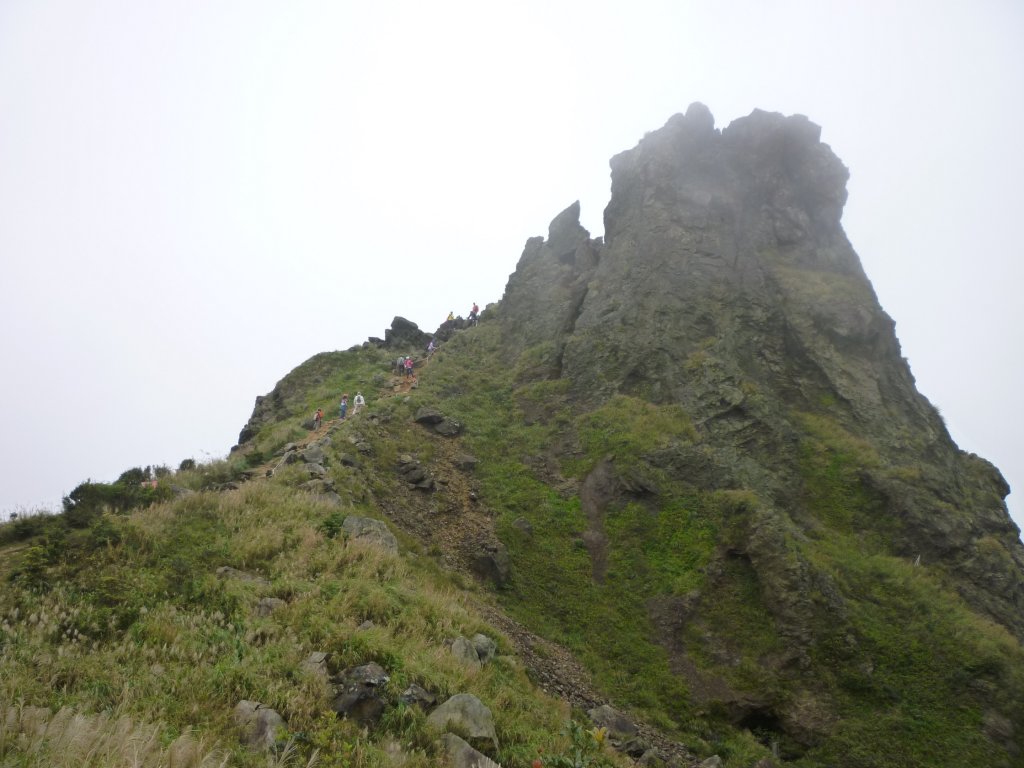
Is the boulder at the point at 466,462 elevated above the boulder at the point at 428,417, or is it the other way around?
the boulder at the point at 428,417

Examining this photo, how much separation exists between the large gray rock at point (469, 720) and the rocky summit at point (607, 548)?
3cm

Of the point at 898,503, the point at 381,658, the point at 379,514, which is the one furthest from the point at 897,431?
the point at 381,658

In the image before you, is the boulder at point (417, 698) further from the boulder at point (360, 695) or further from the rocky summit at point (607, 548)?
the boulder at point (360, 695)

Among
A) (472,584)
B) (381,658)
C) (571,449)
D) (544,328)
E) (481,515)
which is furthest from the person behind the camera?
(544,328)

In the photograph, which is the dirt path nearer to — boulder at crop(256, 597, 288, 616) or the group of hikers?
the group of hikers

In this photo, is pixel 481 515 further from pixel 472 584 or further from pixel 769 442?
pixel 769 442

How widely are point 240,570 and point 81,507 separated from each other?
4.09m

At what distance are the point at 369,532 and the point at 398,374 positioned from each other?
2279cm

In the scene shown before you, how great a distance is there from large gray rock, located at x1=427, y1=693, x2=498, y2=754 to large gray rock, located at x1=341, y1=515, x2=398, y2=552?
18.8ft

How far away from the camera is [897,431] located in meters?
25.3

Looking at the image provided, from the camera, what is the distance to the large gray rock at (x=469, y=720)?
7.83 meters

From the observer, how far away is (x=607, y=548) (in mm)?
19203

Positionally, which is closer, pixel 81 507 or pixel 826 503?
pixel 81 507

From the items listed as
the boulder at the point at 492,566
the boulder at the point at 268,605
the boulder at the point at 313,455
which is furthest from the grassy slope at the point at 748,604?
the boulder at the point at 268,605
